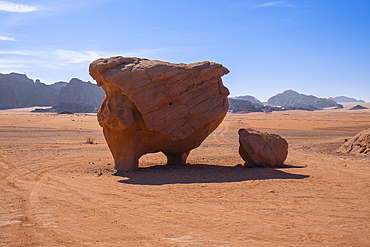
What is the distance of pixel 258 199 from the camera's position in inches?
288

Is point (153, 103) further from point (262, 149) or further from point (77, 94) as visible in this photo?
point (77, 94)

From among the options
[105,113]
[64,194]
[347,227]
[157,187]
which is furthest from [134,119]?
[347,227]

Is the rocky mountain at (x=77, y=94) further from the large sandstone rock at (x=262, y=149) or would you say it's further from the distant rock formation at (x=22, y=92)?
the large sandstone rock at (x=262, y=149)

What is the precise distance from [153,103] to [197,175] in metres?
2.99

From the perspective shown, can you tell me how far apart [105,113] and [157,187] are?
3755mm

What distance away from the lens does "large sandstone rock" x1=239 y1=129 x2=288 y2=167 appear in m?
11.8

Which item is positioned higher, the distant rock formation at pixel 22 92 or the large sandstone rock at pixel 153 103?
the distant rock formation at pixel 22 92

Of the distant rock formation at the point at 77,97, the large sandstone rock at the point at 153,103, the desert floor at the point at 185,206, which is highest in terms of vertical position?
the distant rock formation at the point at 77,97

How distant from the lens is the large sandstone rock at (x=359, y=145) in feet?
50.8

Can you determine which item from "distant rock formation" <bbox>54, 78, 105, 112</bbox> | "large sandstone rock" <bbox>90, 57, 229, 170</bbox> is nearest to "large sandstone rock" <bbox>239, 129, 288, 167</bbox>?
"large sandstone rock" <bbox>90, 57, 229, 170</bbox>

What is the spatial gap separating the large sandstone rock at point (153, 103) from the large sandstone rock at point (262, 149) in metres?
1.64

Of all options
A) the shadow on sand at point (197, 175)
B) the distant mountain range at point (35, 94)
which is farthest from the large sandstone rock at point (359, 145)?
the distant mountain range at point (35, 94)

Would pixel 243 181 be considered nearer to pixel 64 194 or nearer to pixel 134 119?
pixel 134 119

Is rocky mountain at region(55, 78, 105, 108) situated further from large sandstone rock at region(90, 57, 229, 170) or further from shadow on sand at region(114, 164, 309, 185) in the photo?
shadow on sand at region(114, 164, 309, 185)
